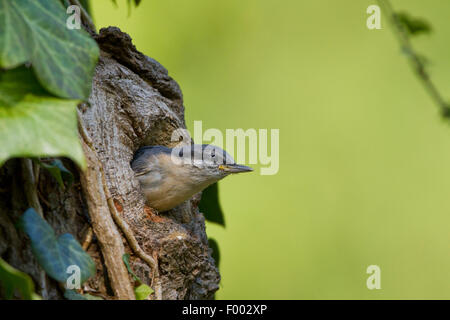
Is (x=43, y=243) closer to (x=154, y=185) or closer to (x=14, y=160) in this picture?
(x=14, y=160)

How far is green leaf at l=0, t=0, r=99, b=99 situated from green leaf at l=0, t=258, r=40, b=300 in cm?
31

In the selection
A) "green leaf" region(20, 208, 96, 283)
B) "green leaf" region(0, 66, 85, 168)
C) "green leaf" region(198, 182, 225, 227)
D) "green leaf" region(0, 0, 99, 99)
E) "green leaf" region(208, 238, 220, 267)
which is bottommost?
"green leaf" region(208, 238, 220, 267)

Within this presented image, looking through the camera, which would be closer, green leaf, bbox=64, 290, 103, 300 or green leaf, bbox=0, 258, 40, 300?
green leaf, bbox=0, 258, 40, 300

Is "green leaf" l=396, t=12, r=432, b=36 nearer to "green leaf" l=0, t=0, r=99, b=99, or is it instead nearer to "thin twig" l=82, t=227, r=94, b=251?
"green leaf" l=0, t=0, r=99, b=99

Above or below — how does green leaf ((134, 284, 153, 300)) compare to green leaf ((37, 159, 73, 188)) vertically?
below

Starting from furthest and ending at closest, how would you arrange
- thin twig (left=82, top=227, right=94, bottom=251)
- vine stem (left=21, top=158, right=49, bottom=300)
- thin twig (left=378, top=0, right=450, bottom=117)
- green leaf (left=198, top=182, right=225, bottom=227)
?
1. green leaf (left=198, top=182, right=225, bottom=227)
2. thin twig (left=82, top=227, right=94, bottom=251)
3. vine stem (left=21, top=158, right=49, bottom=300)
4. thin twig (left=378, top=0, right=450, bottom=117)

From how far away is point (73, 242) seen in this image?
1.06 meters

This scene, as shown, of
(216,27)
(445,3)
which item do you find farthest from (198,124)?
(445,3)

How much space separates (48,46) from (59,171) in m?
0.28

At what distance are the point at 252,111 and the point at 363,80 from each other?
0.65 metres

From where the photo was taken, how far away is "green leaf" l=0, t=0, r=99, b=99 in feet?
2.86

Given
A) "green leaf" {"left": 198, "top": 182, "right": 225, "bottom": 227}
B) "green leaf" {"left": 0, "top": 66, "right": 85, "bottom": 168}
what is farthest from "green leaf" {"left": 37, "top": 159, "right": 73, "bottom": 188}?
"green leaf" {"left": 198, "top": 182, "right": 225, "bottom": 227}

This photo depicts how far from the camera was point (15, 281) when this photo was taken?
35.0 inches

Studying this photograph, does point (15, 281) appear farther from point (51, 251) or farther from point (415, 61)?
point (415, 61)
